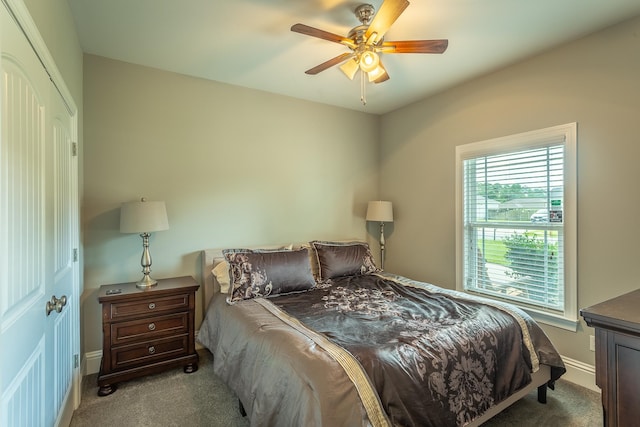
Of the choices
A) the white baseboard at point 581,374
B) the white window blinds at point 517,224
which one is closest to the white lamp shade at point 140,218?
the white window blinds at point 517,224

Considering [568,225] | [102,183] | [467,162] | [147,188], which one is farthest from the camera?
[467,162]

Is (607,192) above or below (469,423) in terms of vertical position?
above

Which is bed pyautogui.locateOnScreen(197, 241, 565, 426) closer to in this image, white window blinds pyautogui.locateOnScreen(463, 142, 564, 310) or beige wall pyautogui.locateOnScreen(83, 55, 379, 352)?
beige wall pyautogui.locateOnScreen(83, 55, 379, 352)

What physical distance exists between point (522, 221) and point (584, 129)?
84cm

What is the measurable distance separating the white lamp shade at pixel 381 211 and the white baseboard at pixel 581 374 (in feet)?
6.71

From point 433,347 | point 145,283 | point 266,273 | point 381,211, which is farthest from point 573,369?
point 145,283

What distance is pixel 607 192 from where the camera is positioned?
225cm

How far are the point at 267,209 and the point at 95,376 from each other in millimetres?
A: 2043

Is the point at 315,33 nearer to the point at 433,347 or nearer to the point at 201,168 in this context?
the point at 201,168

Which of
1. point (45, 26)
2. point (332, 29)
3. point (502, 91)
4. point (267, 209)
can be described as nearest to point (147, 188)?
point (267, 209)

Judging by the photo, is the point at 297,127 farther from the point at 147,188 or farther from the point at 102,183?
the point at 102,183

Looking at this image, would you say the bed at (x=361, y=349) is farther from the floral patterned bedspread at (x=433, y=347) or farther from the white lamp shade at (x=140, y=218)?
the white lamp shade at (x=140, y=218)

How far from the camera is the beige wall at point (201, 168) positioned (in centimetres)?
263

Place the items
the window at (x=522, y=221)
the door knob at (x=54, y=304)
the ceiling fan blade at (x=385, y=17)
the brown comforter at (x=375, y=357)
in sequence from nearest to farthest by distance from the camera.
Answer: the brown comforter at (x=375, y=357) → the door knob at (x=54, y=304) → the ceiling fan blade at (x=385, y=17) → the window at (x=522, y=221)
